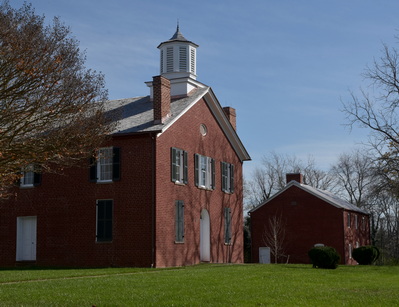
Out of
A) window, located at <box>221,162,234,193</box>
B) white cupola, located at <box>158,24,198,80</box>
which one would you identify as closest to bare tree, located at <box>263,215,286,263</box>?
window, located at <box>221,162,234,193</box>

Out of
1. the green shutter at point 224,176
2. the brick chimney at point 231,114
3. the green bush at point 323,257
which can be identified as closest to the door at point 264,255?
the green shutter at point 224,176

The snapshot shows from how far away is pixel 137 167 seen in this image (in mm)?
25703

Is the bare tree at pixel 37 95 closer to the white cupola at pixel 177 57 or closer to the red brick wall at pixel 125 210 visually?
the red brick wall at pixel 125 210

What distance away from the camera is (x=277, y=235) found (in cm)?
4472

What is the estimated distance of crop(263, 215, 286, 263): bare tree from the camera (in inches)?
1737

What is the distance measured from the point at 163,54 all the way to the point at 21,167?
15.7 meters

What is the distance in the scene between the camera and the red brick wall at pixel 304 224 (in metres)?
43.1

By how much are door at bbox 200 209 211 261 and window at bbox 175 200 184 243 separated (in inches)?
107

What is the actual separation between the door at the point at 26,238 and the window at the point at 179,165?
6672mm

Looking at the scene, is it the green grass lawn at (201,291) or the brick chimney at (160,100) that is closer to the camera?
the green grass lawn at (201,291)

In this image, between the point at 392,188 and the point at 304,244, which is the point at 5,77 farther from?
the point at 304,244

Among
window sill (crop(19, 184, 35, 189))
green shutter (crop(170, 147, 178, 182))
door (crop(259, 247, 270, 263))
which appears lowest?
door (crop(259, 247, 270, 263))

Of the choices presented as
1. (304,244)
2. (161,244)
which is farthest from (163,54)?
(304,244)

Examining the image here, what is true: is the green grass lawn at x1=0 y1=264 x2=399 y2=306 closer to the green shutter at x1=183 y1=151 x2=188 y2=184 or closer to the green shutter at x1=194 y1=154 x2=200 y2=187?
the green shutter at x1=183 y1=151 x2=188 y2=184
